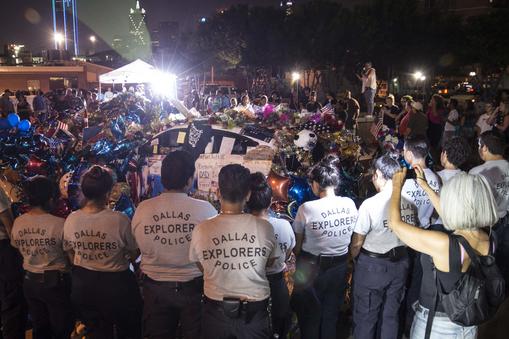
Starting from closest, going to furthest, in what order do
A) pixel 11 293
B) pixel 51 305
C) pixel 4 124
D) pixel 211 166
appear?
pixel 51 305 → pixel 11 293 → pixel 211 166 → pixel 4 124

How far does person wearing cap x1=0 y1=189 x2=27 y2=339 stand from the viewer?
4133 millimetres

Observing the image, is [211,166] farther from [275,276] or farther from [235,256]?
[235,256]

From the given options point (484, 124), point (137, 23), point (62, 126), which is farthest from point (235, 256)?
point (137, 23)

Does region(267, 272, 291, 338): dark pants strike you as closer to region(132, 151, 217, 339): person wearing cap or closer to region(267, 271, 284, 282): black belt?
region(267, 271, 284, 282): black belt

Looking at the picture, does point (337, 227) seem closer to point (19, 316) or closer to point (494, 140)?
point (494, 140)

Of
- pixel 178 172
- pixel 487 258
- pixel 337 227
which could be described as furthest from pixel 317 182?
pixel 487 258

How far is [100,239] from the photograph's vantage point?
135 inches

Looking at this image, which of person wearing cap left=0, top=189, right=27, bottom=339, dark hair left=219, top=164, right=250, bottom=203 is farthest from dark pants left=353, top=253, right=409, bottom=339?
person wearing cap left=0, top=189, right=27, bottom=339

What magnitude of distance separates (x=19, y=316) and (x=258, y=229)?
110 inches

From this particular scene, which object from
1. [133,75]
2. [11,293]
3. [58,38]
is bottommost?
[11,293]

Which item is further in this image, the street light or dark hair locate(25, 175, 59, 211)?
the street light

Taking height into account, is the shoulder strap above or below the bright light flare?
below

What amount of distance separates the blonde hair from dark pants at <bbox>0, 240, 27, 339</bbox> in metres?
3.74

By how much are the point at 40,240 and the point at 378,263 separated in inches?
111
